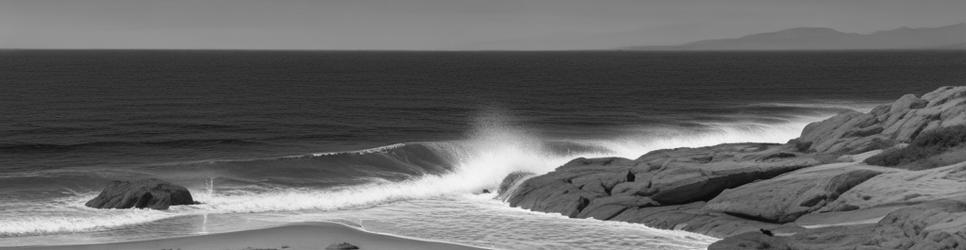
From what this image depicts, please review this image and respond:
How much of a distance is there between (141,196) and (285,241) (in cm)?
883

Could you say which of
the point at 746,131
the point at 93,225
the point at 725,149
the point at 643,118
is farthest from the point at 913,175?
the point at 643,118

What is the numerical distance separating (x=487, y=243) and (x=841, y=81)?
425ft

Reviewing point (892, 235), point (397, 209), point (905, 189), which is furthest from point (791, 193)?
point (397, 209)

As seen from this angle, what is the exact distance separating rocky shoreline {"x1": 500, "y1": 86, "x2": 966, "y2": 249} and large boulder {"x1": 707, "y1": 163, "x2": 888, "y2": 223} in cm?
4

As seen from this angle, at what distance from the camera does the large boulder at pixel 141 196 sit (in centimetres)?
3975

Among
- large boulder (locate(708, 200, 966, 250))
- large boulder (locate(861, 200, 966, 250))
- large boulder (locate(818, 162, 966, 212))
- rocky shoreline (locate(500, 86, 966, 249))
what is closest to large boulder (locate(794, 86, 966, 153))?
rocky shoreline (locate(500, 86, 966, 249))

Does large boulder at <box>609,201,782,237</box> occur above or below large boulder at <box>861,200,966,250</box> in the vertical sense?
below

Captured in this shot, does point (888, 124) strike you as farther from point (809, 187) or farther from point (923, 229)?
point (923, 229)

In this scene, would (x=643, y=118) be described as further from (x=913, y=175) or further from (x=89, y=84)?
(x=89, y=84)

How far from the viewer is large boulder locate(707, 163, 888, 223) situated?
113ft

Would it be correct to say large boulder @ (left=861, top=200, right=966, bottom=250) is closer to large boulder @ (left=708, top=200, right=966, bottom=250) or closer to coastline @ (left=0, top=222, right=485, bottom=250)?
large boulder @ (left=708, top=200, right=966, bottom=250)

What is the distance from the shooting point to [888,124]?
44.8 meters

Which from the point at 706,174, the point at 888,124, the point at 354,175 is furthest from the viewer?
the point at 354,175

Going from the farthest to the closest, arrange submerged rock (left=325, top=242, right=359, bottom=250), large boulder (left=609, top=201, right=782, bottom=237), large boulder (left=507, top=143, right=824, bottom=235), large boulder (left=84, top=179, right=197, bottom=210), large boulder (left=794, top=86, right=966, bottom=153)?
large boulder (left=794, top=86, right=966, bottom=153), large boulder (left=84, top=179, right=197, bottom=210), large boulder (left=507, top=143, right=824, bottom=235), large boulder (left=609, top=201, right=782, bottom=237), submerged rock (left=325, top=242, right=359, bottom=250)
